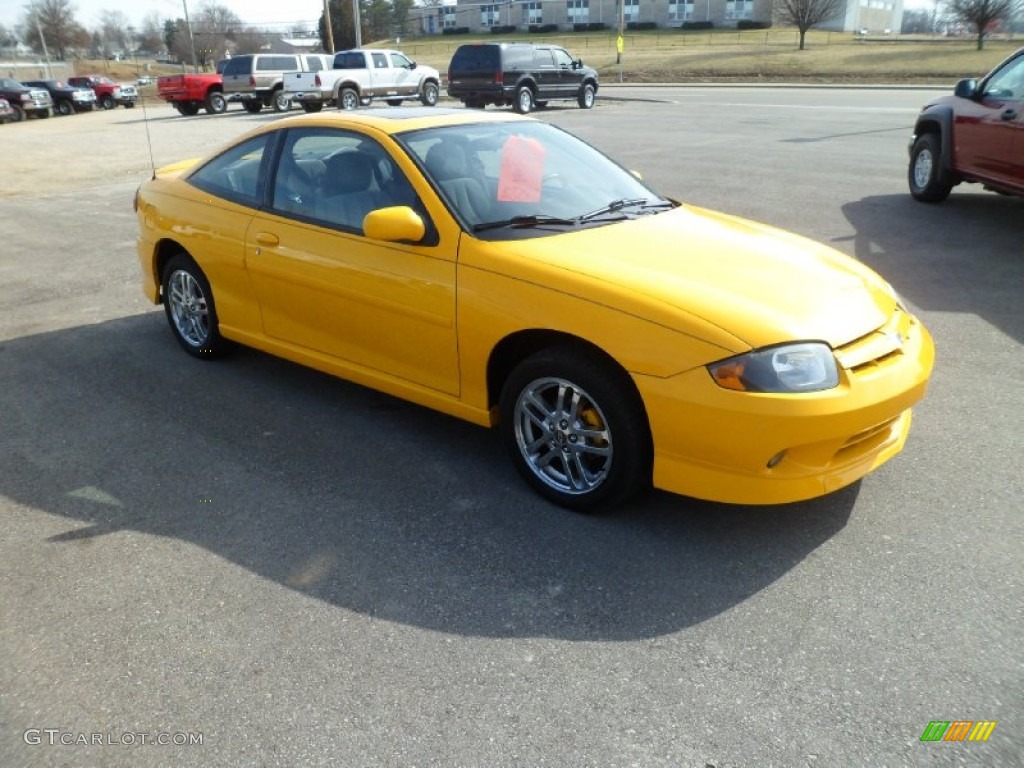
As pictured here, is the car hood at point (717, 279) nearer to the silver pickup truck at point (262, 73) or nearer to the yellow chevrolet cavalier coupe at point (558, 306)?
the yellow chevrolet cavalier coupe at point (558, 306)

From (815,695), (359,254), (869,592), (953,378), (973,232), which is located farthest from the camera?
(973,232)

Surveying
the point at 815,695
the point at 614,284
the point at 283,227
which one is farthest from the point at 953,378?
the point at 283,227

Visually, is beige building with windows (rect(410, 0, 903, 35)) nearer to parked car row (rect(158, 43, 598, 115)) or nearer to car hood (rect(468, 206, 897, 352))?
parked car row (rect(158, 43, 598, 115))

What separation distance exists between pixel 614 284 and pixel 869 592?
1487 mm

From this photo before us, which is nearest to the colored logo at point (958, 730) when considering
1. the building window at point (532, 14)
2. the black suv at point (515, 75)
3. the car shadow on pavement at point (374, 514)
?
the car shadow on pavement at point (374, 514)

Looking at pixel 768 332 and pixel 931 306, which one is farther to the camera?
pixel 931 306

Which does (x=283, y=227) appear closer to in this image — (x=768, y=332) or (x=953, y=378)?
(x=768, y=332)

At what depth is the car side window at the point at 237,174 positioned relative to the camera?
16.0 feet

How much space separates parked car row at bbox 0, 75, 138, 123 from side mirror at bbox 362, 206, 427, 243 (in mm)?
35783

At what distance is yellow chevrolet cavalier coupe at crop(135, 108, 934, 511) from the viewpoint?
3154 mm

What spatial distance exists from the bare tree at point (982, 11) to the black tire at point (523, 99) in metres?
34.8

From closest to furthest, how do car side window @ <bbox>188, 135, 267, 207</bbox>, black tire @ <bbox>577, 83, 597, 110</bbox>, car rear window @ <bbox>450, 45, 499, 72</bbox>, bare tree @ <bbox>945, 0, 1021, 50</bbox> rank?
car side window @ <bbox>188, 135, 267, 207</bbox>
car rear window @ <bbox>450, 45, 499, 72</bbox>
black tire @ <bbox>577, 83, 597, 110</bbox>
bare tree @ <bbox>945, 0, 1021, 50</bbox>

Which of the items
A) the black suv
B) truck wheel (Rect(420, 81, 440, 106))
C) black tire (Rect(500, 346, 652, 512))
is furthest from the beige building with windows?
black tire (Rect(500, 346, 652, 512))

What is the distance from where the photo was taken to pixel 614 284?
336 cm
